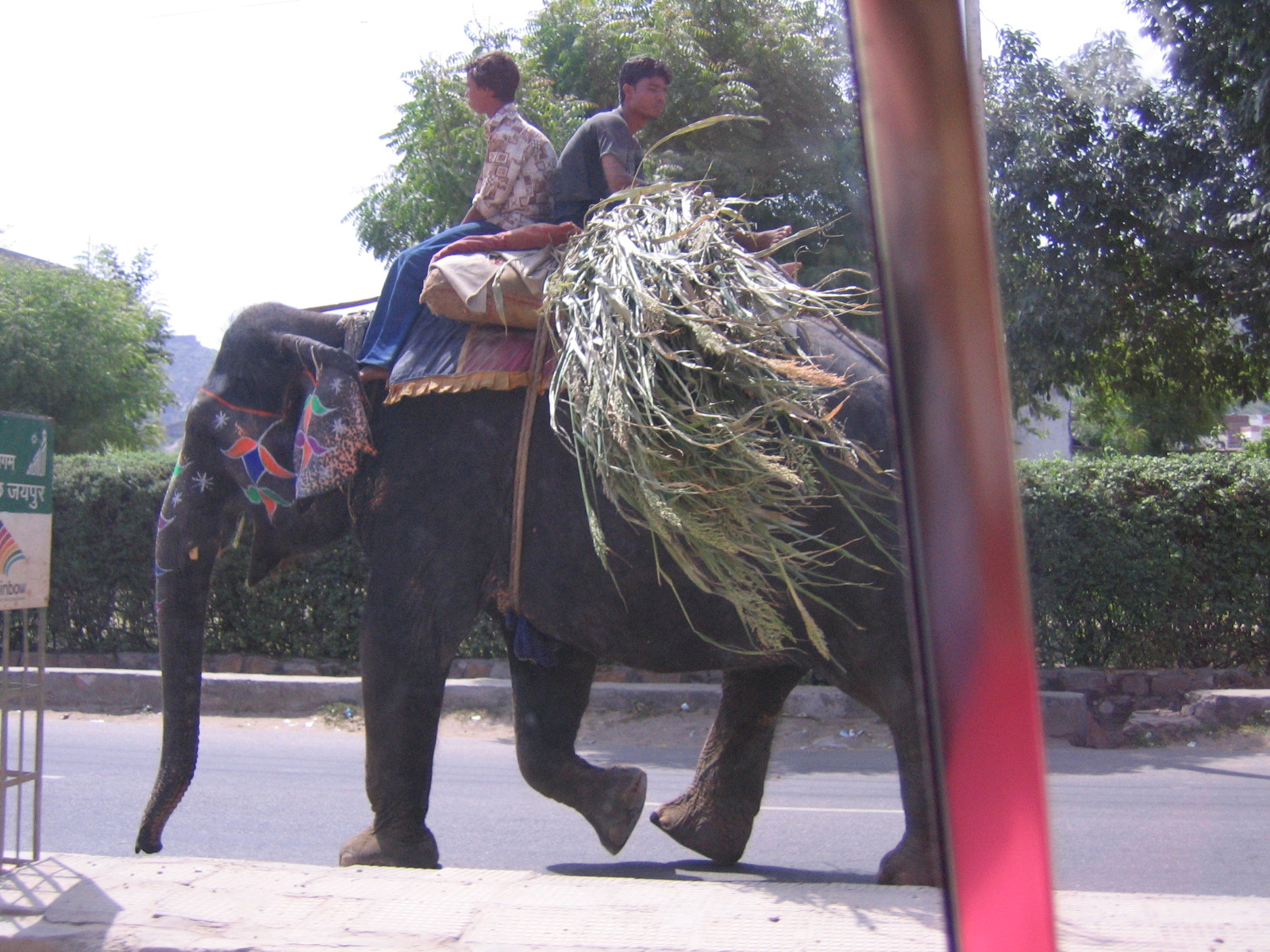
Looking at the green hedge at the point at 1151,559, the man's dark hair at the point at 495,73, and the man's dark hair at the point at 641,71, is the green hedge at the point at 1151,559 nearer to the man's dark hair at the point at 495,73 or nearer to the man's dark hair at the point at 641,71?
the man's dark hair at the point at 495,73

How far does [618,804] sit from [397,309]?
6.10 ft

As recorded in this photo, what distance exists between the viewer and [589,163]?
12.1 feet

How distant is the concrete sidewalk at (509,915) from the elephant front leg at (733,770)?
3.48 feet

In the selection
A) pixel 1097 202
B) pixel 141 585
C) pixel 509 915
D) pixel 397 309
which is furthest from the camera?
pixel 141 585

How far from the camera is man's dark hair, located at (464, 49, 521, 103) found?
3969 millimetres

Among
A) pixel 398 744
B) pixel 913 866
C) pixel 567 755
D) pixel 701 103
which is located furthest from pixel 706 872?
pixel 701 103

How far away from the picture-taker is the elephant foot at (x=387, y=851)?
11.1 ft

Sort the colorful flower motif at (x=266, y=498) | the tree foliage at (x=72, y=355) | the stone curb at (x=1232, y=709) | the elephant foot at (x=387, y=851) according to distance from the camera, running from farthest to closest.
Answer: the tree foliage at (x=72, y=355) → the stone curb at (x=1232, y=709) → the colorful flower motif at (x=266, y=498) → the elephant foot at (x=387, y=851)

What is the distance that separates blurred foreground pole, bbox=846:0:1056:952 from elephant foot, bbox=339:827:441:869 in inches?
63.3

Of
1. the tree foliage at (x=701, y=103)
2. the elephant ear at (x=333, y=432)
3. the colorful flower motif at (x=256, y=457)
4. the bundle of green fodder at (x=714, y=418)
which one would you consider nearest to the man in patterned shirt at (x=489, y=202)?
the elephant ear at (x=333, y=432)

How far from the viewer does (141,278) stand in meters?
23.6

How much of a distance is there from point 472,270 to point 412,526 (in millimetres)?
805

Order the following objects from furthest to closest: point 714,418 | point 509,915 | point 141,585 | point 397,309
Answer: point 141,585
point 397,309
point 714,418
point 509,915

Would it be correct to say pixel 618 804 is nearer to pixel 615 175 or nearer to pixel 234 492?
pixel 234 492
